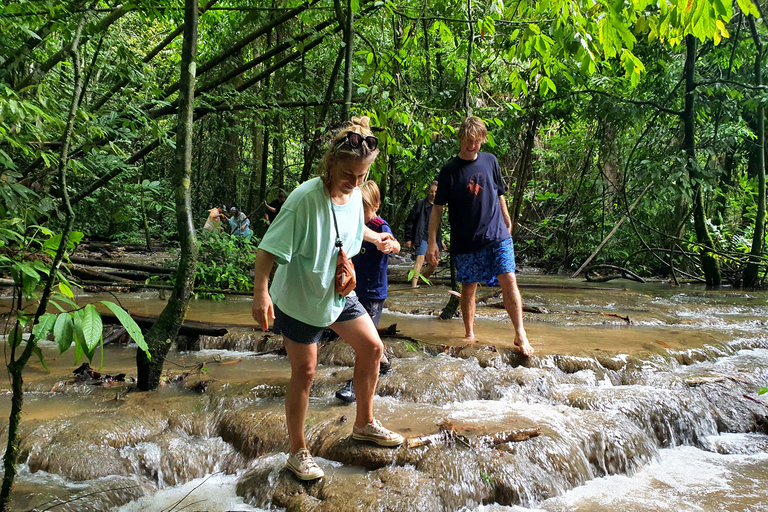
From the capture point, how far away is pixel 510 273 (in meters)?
5.08

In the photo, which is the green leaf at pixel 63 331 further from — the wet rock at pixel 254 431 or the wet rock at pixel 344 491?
the wet rock at pixel 254 431

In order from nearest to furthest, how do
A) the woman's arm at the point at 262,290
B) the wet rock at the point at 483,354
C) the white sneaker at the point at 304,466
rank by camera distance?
the woman's arm at the point at 262,290, the white sneaker at the point at 304,466, the wet rock at the point at 483,354

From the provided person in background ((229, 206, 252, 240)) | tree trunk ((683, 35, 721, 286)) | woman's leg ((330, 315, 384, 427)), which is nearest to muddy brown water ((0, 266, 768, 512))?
woman's leg ((330, 315, 384, 427))

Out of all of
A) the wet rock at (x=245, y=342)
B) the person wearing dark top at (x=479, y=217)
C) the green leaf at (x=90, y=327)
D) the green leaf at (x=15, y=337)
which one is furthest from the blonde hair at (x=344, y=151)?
the wet rock at (x=245, y=342)

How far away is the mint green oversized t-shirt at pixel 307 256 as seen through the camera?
277 cm

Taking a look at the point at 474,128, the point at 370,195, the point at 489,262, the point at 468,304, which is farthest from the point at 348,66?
the point at 468,304

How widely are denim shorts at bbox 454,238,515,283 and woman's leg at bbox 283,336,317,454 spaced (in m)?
2.60

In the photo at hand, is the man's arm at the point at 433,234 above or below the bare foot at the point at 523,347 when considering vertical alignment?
above

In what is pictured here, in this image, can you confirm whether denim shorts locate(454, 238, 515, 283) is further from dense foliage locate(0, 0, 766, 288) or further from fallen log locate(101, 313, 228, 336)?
fallen log locate(101, 313, 228, 336)

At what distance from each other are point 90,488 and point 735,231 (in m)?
14.4

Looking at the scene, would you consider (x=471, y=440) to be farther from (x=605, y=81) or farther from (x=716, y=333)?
(x=605, y=81)

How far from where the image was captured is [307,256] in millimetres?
2836

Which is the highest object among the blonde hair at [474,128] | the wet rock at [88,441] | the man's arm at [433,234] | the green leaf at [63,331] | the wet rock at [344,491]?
the blonde hair at [474,128]

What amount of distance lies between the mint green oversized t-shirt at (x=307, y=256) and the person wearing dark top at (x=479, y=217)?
248 cm
